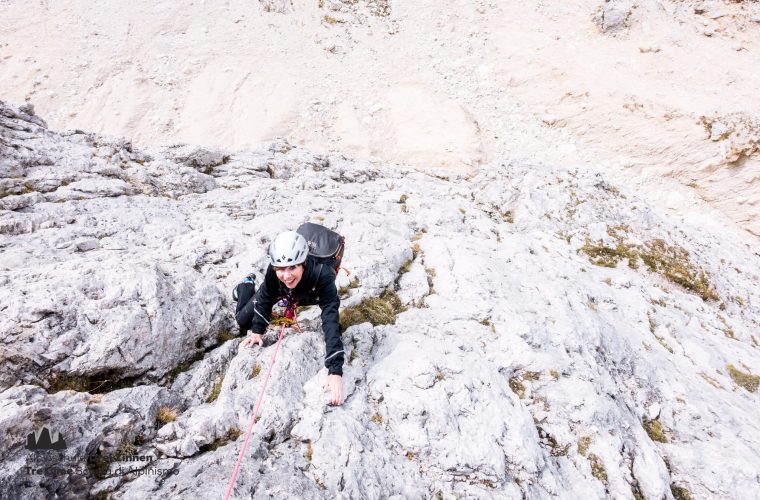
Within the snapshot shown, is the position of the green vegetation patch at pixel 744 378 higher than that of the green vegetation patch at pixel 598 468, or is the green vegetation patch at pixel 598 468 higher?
the green vegetation patch at pixel 598 468

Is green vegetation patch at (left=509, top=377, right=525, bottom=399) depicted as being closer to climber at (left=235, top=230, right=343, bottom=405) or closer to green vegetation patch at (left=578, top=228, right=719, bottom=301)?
climber at (left=235, top=230, right=343, bottom=405)

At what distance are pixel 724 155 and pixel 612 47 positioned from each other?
1292 centimetres

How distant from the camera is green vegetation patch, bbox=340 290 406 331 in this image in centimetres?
862

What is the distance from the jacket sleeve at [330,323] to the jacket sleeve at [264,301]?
0.84 metres

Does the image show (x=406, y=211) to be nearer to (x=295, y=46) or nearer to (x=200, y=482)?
(x=200, y=482)

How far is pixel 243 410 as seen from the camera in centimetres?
602

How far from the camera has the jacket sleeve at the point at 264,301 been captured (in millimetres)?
6539

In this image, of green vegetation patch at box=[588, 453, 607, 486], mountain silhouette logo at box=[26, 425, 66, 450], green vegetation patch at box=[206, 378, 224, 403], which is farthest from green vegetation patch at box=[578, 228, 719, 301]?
mountain silhouette logo at box=[26, 425, 66, 450]

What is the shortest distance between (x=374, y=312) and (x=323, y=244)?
2245mm

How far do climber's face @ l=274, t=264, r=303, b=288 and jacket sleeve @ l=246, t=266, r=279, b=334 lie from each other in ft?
1.38

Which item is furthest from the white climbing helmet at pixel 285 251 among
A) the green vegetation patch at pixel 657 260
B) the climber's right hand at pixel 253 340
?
the green vegetation patch at pixel 657 260

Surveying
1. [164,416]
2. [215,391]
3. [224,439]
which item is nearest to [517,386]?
[224,439]

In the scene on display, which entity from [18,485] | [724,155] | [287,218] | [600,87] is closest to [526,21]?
[600,87]

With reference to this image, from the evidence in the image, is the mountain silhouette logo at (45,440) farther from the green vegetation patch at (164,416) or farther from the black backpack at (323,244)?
the black backpack at (323,244)
